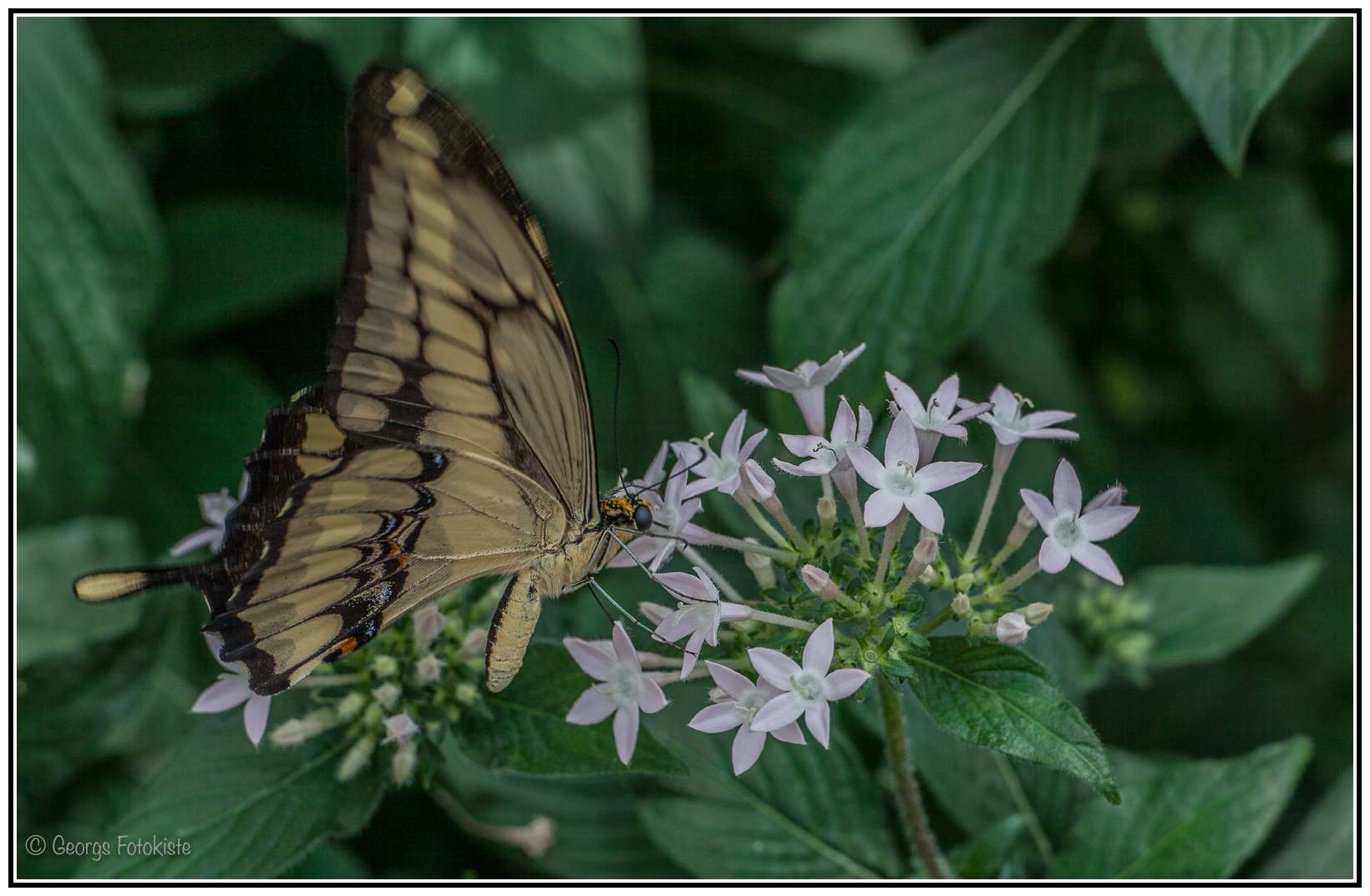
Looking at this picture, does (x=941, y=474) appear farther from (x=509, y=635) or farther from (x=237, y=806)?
(x=237, y=806)

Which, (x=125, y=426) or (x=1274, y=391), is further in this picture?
(x=1274, y=391)

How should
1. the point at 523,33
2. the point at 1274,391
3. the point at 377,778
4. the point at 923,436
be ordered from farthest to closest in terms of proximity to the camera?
the point at 1274,391, the point at 523,33, the point at 377,778, the point at 923,436

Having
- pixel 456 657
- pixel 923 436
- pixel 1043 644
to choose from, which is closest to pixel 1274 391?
pixel 1043 644

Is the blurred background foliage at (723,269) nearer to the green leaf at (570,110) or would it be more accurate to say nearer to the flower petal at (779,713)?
the green leaf at (570,110)

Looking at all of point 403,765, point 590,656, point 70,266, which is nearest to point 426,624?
point 403,765

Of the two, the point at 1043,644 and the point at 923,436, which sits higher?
the point at 923,436

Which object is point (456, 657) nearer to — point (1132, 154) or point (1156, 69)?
point (1132, 154)

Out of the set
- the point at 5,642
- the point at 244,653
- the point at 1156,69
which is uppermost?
the point at 1156,69

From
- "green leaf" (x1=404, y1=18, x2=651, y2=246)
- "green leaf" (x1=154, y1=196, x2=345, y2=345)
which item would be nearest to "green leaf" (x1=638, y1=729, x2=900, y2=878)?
"green leaf" (x1=404, y1=18, x2=651, y2=246)
